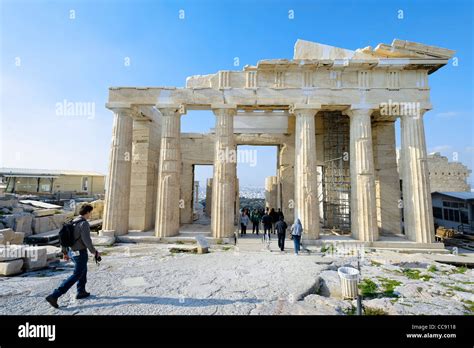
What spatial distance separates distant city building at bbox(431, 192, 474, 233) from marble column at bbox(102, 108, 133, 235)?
2060 cm

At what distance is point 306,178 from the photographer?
1105 centimetres

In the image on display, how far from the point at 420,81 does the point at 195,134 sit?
530 inches

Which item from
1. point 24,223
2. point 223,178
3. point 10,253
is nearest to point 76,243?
point 10,253

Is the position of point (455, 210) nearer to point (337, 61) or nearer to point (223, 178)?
point (337, 61)

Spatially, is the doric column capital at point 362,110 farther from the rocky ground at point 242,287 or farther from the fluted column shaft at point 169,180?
the fluted column shaft at point 169,180

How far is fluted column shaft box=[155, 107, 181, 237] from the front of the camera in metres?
11.1

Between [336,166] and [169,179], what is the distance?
431 inches

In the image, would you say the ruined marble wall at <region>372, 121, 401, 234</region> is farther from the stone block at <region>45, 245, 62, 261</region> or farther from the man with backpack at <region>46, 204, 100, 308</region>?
the stone block at <region>45, 245, 62, 261</region>

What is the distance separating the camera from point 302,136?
11367mm

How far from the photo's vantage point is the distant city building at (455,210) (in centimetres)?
1449

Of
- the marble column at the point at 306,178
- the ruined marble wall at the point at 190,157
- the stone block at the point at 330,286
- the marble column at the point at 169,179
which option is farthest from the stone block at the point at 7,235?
the marble column at the point at 306,178

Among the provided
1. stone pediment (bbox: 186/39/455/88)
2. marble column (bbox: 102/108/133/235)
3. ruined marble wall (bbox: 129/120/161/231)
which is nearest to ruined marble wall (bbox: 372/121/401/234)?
stone pediment (bbox: 186/39/455/88)

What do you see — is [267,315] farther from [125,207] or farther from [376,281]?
[125,207]
